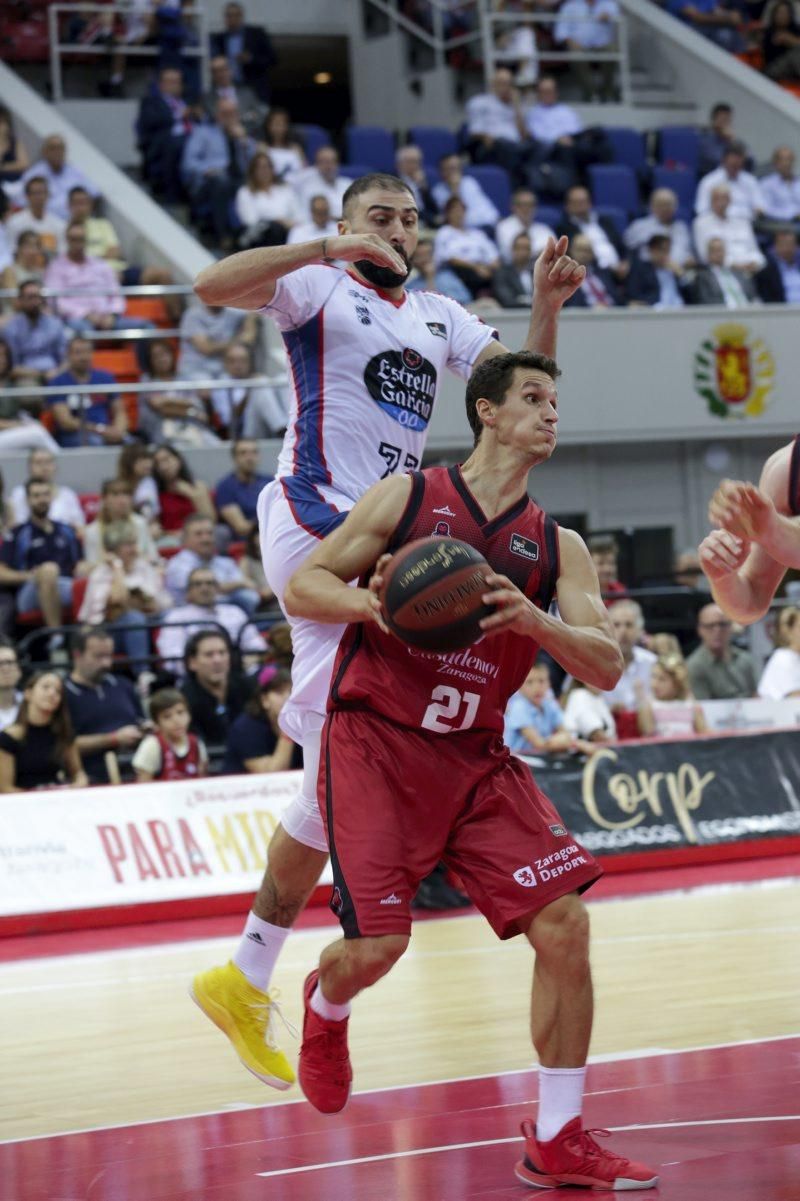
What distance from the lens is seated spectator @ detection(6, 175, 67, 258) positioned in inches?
629

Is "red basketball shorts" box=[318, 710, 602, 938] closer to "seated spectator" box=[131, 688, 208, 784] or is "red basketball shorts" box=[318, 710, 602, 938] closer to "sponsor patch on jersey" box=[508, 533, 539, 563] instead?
"sponsor patch on jersey" box=[508, 533, 539, 563]

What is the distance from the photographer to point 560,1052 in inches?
187

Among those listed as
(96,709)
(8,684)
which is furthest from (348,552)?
(96,709)

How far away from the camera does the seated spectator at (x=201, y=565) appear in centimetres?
1294

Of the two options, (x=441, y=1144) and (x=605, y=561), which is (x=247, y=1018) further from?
(x=605, y=561)

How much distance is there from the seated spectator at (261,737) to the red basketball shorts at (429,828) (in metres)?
6.12

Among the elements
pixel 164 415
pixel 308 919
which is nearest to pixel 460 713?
pixel 308 919

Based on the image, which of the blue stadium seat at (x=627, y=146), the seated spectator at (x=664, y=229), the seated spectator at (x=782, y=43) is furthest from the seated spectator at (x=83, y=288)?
the seated spectator at (x=782, y=43)

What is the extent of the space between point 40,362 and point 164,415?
1.10 metres

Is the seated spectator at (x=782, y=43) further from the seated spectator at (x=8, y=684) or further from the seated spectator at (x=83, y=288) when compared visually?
the seated spectator at (x=8, y=684)

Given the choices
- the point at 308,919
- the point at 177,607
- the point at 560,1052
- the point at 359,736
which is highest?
the point at 359,736

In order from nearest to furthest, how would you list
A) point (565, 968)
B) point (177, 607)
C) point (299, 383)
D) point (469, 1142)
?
point (565, 968), point (469, 1142), point (299, 383), point (177, 607)

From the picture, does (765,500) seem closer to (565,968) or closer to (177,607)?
(565,968)

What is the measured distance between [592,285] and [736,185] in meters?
3.05
